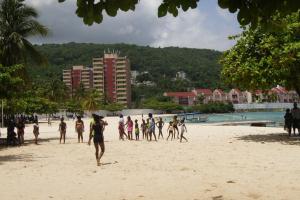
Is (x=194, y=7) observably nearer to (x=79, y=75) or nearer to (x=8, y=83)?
(x=8, y=83)

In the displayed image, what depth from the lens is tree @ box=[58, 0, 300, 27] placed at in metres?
4.21

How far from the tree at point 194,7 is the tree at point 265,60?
15396mm

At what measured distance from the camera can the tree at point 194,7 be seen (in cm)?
421

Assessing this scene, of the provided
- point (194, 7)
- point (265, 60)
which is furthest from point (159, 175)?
point (265, 60)

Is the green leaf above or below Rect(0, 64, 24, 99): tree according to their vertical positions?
below

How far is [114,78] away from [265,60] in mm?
140527

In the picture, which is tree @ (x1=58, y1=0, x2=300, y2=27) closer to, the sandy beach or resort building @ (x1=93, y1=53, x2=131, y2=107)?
the sandy beach

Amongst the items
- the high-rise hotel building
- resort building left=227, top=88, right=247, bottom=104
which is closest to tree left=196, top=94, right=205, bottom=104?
resort building left=227, top=88, right=247, bottom=104

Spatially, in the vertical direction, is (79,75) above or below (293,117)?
above

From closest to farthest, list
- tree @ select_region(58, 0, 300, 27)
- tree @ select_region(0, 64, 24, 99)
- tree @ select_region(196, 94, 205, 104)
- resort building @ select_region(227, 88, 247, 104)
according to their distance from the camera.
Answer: tree @ select_region(58, 0, 300, 27), tree @ select_region(0, 64, 24, 99), tree @ select_region(196, 94, 205, 104), resort building @ select_region(227, 88, 247, 104)

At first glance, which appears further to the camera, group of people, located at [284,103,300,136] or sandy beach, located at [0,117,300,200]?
group of people, located at [284,103,300,136]

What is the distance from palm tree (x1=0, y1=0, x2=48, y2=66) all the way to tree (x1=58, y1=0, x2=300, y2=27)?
23.7 m

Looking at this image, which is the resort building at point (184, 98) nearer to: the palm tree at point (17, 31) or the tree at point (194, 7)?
the palm tree at point (17, 31)

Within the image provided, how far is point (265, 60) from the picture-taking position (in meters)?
21.1
